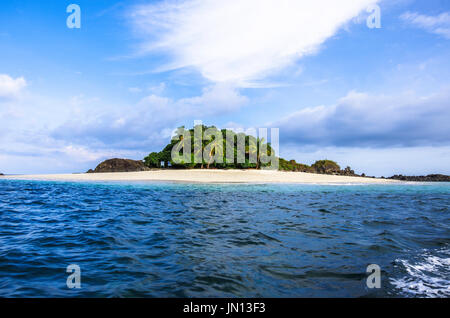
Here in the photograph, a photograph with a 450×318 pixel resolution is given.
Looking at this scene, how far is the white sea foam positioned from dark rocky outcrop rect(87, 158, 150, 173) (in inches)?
2281

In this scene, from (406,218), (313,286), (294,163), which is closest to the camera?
(313,286)

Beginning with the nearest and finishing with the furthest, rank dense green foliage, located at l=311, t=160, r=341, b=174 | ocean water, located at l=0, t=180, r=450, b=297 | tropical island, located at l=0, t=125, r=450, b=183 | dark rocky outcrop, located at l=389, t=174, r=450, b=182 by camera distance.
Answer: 1. ocean water, located at l=0, t=180, r=450, b=297
2. tropical island, located at l=0, t=125, r=450, b=183
3. dark rocky outcrop, located at l=389, t=174, r=450, b=182
4. dense green foliage, located at l=311, t=160, r=341, b=174

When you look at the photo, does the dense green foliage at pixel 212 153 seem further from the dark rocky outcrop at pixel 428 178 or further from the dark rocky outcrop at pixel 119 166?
the dark rocky outcrop at pixel 428 178

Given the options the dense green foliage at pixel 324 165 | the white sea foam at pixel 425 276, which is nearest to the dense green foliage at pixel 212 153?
the dense green foliage at pixel 324 165

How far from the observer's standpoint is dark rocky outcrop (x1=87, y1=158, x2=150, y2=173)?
59.5 m

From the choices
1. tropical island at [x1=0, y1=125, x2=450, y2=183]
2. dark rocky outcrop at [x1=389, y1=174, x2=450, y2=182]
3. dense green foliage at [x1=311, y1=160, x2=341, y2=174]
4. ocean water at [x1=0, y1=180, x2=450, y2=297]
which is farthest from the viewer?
dense green foliage at [x1=311, y1=160, x2=341, y2=174]

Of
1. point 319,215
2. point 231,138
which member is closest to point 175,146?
point 231,138

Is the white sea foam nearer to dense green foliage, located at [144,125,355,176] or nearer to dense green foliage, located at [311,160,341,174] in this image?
dense green foliage, located at [144,125,355,176]

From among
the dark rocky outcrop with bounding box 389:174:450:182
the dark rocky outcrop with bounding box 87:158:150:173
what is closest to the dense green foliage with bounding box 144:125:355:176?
the dark rocky outcrop with bounding box 87:158:150:173

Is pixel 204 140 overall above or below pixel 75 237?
above

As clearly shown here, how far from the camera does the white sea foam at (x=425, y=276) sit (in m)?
4.39
